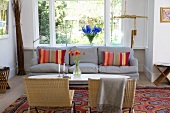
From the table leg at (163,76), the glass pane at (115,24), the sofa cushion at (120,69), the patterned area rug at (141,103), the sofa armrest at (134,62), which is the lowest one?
the patterned area rug at (141,103)

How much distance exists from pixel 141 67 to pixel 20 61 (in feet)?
11.5

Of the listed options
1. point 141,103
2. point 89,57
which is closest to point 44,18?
point 89,57

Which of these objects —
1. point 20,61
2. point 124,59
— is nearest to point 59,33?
point 20,61

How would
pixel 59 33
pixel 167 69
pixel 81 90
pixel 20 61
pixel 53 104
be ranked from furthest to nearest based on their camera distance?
1. pixel 59 33
2. pixel 20 61
3. pixel 167 69
4. pixel 81 90
5. pixel 53 104

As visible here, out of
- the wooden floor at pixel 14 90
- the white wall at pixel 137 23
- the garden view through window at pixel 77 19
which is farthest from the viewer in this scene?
the garden view through window at pixel 77 19

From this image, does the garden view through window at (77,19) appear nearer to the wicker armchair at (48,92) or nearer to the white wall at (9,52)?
the white wall at (9,52)

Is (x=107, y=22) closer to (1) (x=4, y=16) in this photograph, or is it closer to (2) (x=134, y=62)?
(2) (x=134, y=62)

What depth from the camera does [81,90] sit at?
4848 millimetres

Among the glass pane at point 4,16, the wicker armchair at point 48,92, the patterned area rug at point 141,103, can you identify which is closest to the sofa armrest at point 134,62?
the patterned area rug at point 141,103

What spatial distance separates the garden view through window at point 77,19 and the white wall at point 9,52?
921mm

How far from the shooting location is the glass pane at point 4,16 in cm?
552

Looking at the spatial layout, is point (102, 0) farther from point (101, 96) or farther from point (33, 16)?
point (101, 96)

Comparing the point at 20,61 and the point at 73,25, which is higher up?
the point at 73,25

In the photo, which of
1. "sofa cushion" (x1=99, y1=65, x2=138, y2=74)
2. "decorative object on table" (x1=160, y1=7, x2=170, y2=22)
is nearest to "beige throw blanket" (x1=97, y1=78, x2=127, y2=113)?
"sofa cushion" (x1=99, y1=65, x2=138, y2=74)
